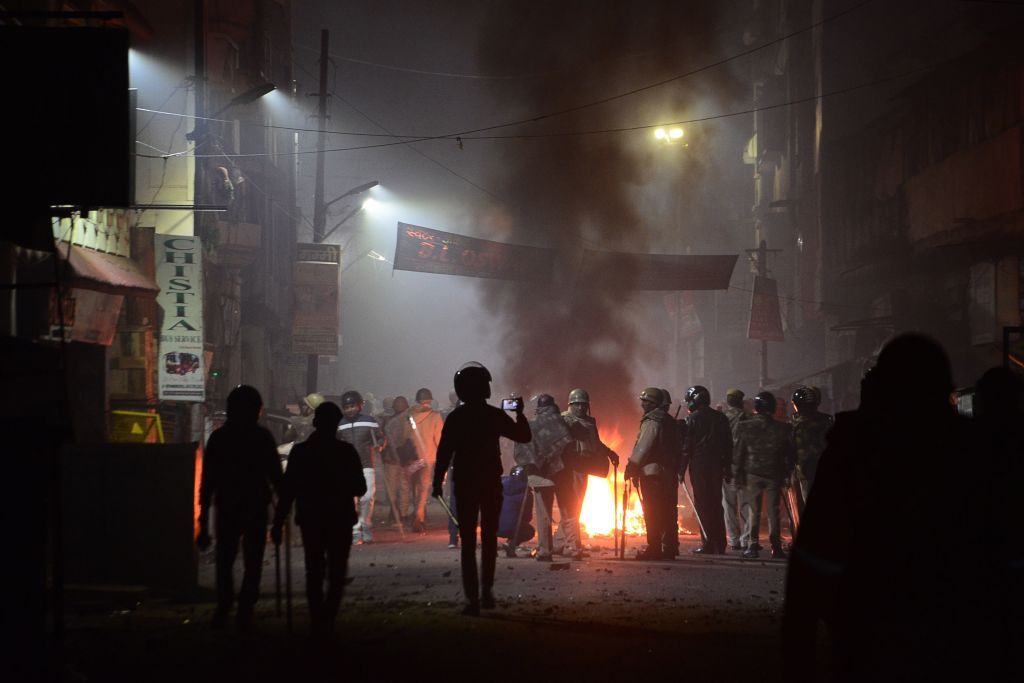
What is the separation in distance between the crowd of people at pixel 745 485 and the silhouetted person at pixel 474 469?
0.5 inches

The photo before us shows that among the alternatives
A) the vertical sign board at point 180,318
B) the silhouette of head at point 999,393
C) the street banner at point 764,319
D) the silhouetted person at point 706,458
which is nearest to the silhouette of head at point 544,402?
the silhouetted person at point 706,458

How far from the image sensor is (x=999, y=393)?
761 centimetres

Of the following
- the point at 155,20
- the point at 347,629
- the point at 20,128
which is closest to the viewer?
the point at 347,629

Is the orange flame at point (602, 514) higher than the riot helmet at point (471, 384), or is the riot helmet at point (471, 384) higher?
the riot helmet at point (471, 384)

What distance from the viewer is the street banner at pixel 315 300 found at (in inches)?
1176

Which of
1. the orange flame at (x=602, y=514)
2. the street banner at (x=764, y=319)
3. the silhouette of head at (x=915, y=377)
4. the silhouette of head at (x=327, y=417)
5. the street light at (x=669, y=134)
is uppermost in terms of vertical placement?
the street light at (x=669, y=134)

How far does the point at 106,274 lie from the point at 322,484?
32.5ft

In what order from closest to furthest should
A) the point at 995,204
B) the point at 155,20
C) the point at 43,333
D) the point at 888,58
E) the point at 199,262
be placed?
the point at 43,333 < the point at 199,262 < the point at 155,20 < the point at 995,204 < the point at 888,58

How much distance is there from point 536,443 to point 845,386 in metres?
27.6

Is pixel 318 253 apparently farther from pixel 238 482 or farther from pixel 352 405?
pixel 238 482

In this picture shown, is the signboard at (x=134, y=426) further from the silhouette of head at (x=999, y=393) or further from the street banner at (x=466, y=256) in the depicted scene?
the silhouette of head at (x=999, y=393)

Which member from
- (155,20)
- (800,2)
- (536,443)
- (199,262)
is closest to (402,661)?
(536,443)

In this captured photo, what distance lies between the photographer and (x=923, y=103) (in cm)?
3023

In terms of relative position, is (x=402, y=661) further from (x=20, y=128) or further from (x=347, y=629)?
(x=20, y=128)
